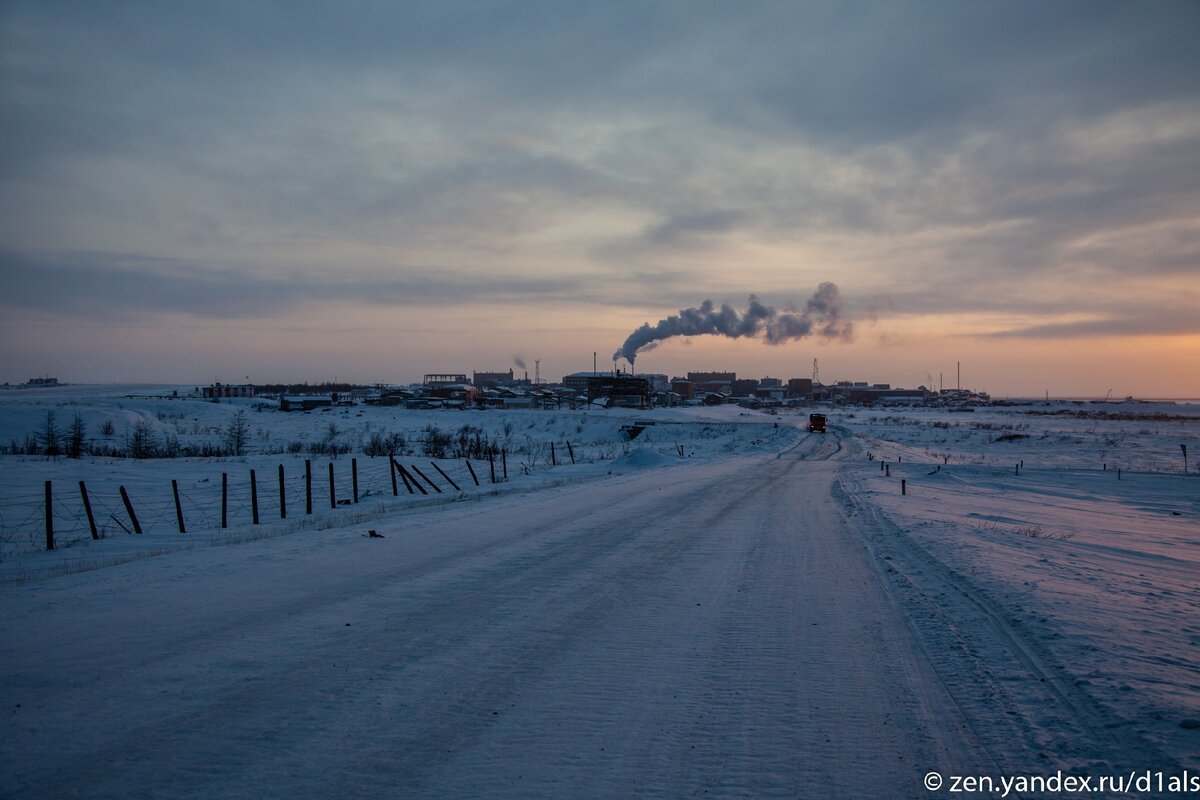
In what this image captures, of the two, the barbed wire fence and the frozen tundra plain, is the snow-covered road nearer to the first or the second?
the frozen tundra plain

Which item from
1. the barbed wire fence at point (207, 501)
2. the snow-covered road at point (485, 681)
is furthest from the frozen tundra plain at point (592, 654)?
the barbed wire fence at point (207, 501)

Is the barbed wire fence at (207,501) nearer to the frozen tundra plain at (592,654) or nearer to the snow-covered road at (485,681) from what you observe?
the frozen tundra plain at (592,654)

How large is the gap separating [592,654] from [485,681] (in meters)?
1.16

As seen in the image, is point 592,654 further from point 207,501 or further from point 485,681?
point 207,501

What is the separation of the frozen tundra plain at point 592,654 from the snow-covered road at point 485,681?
0.03 meters

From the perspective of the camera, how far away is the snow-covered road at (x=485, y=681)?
444cm

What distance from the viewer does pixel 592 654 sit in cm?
660

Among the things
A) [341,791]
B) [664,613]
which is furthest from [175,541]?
[341,791]

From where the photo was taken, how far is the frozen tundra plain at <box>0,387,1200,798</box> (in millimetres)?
4535

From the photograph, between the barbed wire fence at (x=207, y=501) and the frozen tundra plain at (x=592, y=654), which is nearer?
the frozen tundra plain at (x=592, y=654)

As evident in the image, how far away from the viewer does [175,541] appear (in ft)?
44.3

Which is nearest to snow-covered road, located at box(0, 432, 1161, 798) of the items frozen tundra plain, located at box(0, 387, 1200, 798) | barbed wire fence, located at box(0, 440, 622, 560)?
frozen tundra plain, located at box(0, 387, 1200, 798)

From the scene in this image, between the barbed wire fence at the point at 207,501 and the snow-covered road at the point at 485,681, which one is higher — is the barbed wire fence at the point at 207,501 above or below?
below

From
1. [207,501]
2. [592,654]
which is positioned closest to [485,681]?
[592,654]
